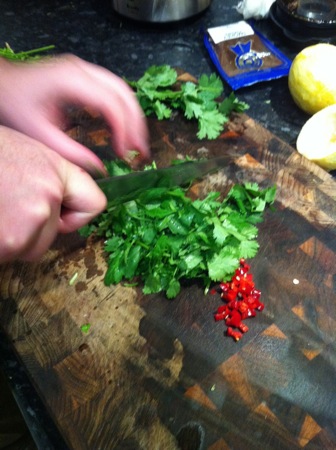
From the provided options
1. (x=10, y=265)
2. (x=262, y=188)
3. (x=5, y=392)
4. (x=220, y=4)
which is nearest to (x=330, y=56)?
(x=262, y=188)

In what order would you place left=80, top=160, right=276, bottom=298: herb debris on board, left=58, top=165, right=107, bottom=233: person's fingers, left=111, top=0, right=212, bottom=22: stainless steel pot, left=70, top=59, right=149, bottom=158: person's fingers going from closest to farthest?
1. left=58, top=165, right=107, bottom=233: person's fingers
2. left=70, top=59, right=149, bottom=158: person's fingers
3. left=80, top=160, right=276, bottom=298: herb debris on board
4. left=111, top=0, right=212, bottom=22: stainless steel pot

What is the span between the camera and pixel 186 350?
1365 mm

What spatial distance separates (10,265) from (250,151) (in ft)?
3.48

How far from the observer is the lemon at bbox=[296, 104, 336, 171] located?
1.86 m

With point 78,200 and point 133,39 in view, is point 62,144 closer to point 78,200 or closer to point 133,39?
point 78,200

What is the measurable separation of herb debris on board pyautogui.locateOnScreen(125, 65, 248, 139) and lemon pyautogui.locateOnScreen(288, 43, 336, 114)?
0.92 feet

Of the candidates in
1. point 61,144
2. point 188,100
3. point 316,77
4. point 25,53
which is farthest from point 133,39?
point 61,144

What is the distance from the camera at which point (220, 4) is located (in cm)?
286

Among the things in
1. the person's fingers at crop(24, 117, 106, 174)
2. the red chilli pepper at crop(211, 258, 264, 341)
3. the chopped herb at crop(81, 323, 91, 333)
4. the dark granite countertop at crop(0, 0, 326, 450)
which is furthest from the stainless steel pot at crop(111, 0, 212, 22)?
the chopped herb at crop(81, 323, 91, 333)

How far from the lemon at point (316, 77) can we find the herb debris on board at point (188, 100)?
0.92ft

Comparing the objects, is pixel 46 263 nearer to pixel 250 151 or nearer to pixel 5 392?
pixel 5 392

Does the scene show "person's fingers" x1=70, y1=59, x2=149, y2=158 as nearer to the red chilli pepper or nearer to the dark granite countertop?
the red chilli pepper

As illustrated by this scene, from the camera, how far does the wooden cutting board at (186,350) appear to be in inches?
48.3

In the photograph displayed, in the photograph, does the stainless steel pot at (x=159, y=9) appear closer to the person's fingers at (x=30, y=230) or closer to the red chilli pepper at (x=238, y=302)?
the red chilli pepper at (x=238, y=302)
